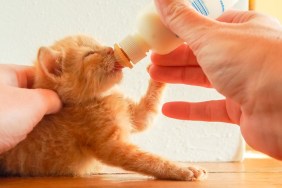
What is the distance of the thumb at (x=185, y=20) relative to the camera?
0.69m

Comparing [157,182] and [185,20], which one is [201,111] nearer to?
[157,182]

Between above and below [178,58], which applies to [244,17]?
above

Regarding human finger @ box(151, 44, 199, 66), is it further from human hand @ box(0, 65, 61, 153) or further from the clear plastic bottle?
human hand @ box(0, 65, 61, 153)

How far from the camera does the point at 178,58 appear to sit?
1.05m

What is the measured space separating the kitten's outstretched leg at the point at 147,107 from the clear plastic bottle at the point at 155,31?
38 centimetres

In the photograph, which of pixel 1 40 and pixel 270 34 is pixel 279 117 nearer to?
pixel 270 34

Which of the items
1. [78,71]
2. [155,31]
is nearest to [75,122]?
[78,71]

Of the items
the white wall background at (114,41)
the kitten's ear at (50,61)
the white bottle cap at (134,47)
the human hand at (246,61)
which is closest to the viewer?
the human hand at (246,61)

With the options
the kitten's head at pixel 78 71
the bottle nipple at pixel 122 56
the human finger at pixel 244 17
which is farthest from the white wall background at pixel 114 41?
the human finger at pixel 244 17

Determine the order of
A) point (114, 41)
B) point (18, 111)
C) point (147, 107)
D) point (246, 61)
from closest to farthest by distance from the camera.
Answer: point (246, 61) < point (18, 111) < point (147, 107) < point (114, 41)

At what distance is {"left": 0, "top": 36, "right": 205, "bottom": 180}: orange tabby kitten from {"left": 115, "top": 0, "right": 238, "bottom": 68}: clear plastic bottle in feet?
0.74

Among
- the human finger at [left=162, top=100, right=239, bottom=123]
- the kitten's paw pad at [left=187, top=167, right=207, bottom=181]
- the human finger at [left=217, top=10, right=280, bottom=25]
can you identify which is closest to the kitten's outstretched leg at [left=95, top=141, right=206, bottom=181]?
the kitten's paw pad at [left=187, top=167, right=207, bottom=181]

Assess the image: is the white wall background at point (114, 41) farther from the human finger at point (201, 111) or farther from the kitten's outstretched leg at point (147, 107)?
the human finger at point (201, 111)

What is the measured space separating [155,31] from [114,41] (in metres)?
0.70
